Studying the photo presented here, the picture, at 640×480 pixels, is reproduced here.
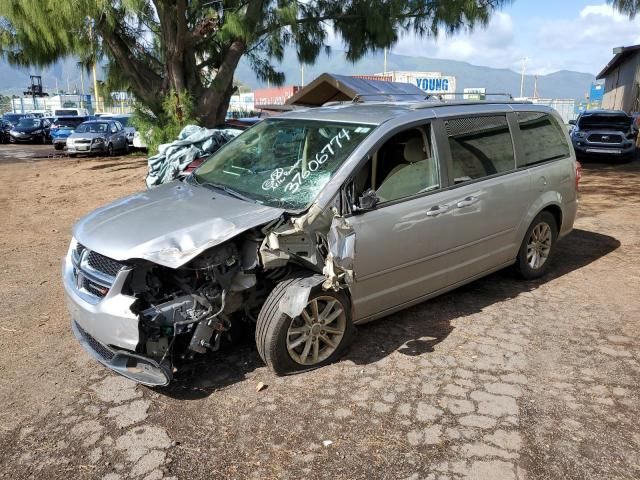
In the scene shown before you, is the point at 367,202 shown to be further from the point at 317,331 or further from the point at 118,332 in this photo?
the point at 118,332

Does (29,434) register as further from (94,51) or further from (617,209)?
(94,51)

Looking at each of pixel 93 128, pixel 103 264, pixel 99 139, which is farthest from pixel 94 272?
pixel 93 128

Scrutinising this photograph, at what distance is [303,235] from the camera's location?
11.2 ft

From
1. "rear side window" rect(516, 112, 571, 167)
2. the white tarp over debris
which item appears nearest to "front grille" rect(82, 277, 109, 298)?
"rear side window" rect(516, 112, 571, 167)

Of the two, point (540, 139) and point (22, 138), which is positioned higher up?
point (540, 139)

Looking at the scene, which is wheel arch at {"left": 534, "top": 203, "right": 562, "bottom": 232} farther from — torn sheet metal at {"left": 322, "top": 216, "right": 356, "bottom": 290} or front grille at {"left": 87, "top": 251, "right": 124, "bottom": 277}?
front grille at {"left": 87, "top": 251, "right": 124, "bottom": 277}

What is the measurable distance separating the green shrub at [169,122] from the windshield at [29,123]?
18816 mm

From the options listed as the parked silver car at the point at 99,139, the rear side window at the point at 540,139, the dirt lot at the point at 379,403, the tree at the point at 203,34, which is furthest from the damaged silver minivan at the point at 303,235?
the parked silver car at the point at 99,139

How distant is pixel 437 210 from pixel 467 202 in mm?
370

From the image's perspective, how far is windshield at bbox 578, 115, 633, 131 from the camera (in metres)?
16.8

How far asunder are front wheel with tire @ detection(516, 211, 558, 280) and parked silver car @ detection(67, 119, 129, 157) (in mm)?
18560

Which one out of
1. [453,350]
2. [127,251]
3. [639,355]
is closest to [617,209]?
[639,355]

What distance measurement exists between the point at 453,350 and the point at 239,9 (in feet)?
34.1

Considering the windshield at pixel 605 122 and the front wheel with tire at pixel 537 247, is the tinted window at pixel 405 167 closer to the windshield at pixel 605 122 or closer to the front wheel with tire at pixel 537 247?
the front wheel with tire at pixel 537 247
